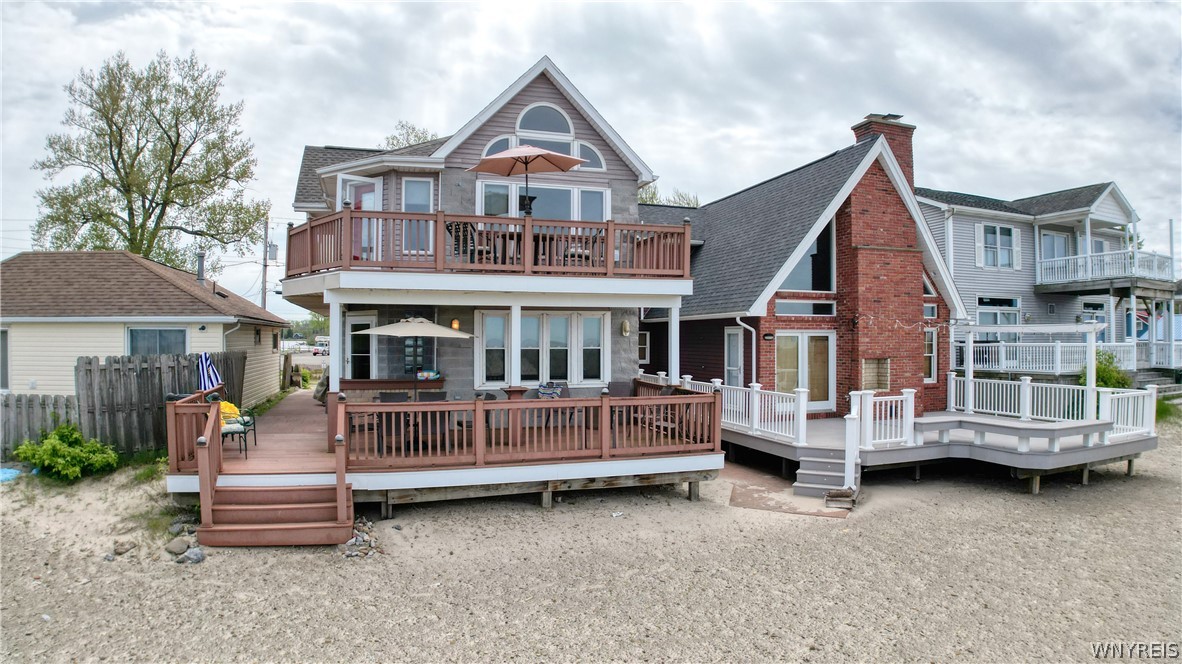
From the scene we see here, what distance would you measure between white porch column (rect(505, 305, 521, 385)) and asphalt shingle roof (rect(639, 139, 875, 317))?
5.60m

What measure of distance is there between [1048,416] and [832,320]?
4.81 meters

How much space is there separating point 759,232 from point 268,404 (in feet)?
47.7

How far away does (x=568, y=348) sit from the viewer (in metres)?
12.7

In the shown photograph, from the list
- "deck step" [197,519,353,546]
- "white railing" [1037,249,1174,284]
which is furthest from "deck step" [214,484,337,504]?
"white railing" [1037,249,1174,284]

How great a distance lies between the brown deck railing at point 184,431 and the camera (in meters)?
8.01

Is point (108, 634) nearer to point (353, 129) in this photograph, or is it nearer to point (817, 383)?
point (817, 383)

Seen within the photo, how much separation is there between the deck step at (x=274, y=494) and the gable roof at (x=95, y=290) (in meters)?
6.96

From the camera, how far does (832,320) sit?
48.1 feet

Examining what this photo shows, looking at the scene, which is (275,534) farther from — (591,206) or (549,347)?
(591,206)

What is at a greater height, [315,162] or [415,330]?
[315,162]

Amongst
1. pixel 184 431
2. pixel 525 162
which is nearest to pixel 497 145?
pixel 525 162

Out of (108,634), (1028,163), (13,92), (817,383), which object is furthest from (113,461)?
(1028,163)

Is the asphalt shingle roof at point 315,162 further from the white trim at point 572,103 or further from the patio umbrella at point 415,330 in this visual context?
the patio umbrella at point 415,330

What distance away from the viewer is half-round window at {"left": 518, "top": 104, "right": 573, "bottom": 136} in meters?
12.5
